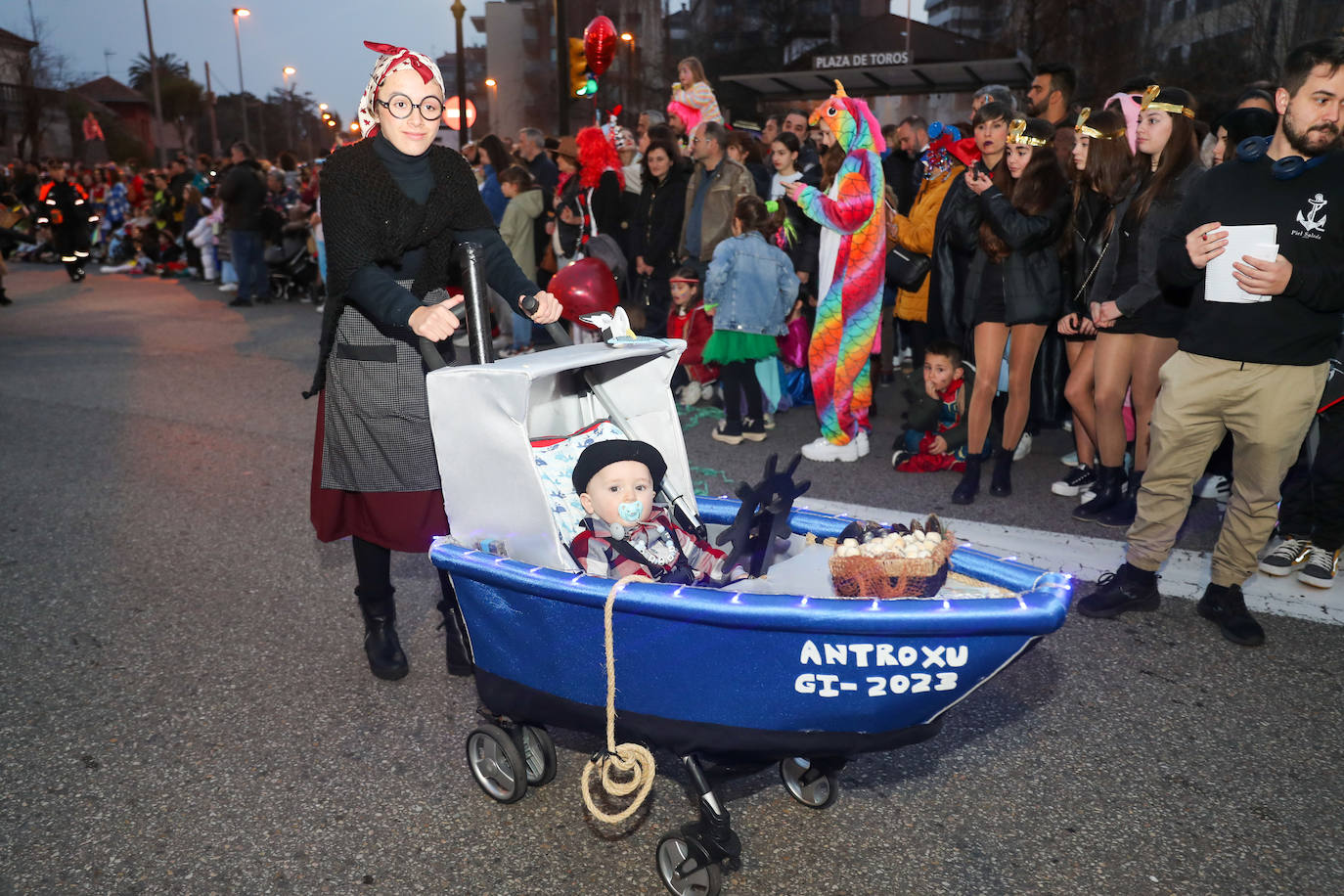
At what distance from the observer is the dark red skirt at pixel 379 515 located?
126 inches

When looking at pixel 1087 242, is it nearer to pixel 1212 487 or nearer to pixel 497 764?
pixel 1212 487

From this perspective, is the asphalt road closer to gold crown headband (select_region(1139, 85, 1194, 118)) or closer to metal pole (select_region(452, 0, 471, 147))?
gold crown headband (select_region(1139, 85, 1194, 118))

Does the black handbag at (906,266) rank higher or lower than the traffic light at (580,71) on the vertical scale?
lower

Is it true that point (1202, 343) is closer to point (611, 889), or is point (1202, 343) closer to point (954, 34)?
point (611, 889)

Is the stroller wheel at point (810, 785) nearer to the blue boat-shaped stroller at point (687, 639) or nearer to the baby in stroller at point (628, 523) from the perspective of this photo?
the blue boat-shaped stroller at point (687, 639)

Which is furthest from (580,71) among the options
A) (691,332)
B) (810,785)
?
(810,785)

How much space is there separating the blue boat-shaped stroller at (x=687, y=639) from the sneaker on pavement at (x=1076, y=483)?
3181 millimetres

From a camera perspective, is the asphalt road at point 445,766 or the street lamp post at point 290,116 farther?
the street lamp post at point 290,116

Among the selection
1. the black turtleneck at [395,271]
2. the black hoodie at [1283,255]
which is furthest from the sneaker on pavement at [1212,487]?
the black turtleneck at [395,271]

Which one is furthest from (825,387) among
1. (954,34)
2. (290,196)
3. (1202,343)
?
(954,34)

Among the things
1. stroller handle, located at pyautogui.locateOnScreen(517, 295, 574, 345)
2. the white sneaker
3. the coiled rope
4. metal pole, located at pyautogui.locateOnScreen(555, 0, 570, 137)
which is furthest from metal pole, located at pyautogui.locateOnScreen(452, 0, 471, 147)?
the coiled rope

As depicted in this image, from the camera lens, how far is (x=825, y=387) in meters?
6.23

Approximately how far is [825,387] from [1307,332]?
310 centimetres

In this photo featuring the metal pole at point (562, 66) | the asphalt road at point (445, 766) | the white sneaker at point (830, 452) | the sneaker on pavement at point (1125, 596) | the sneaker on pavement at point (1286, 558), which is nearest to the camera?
the asphalt road at point (445, 766)
